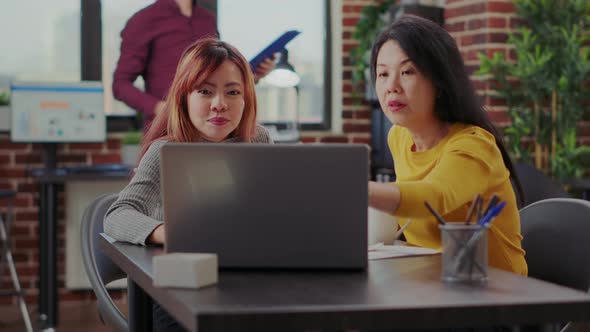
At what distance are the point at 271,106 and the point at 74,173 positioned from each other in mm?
1398

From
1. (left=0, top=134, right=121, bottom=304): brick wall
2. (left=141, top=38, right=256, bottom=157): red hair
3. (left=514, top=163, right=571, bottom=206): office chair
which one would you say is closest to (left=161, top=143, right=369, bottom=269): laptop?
(left=141, top=38, right=256, bottom=157): red hair

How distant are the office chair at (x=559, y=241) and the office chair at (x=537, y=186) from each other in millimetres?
1443

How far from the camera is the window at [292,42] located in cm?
514

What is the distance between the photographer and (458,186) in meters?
1.62

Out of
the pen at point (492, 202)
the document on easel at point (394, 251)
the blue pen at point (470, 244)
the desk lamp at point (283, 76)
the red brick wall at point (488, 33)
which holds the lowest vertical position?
the document on easel at point (394, 251)

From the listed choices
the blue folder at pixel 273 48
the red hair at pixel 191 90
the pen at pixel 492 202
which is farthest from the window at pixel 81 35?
the pen at pixel 492 202

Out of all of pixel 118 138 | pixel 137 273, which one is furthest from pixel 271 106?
pixel 137 273

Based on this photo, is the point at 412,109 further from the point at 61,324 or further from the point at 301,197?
the point at 61,324

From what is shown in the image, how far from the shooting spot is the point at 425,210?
→ 156cm

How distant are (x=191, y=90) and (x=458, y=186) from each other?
2.26 ft

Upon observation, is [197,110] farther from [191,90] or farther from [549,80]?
[549,80]

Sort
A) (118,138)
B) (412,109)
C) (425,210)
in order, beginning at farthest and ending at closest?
(118,138)
(412,109)
(425,210)

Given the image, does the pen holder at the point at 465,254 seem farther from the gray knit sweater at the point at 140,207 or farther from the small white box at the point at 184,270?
the gray knit sweater at the point at 140,207

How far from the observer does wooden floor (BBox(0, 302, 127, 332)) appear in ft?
13.9
